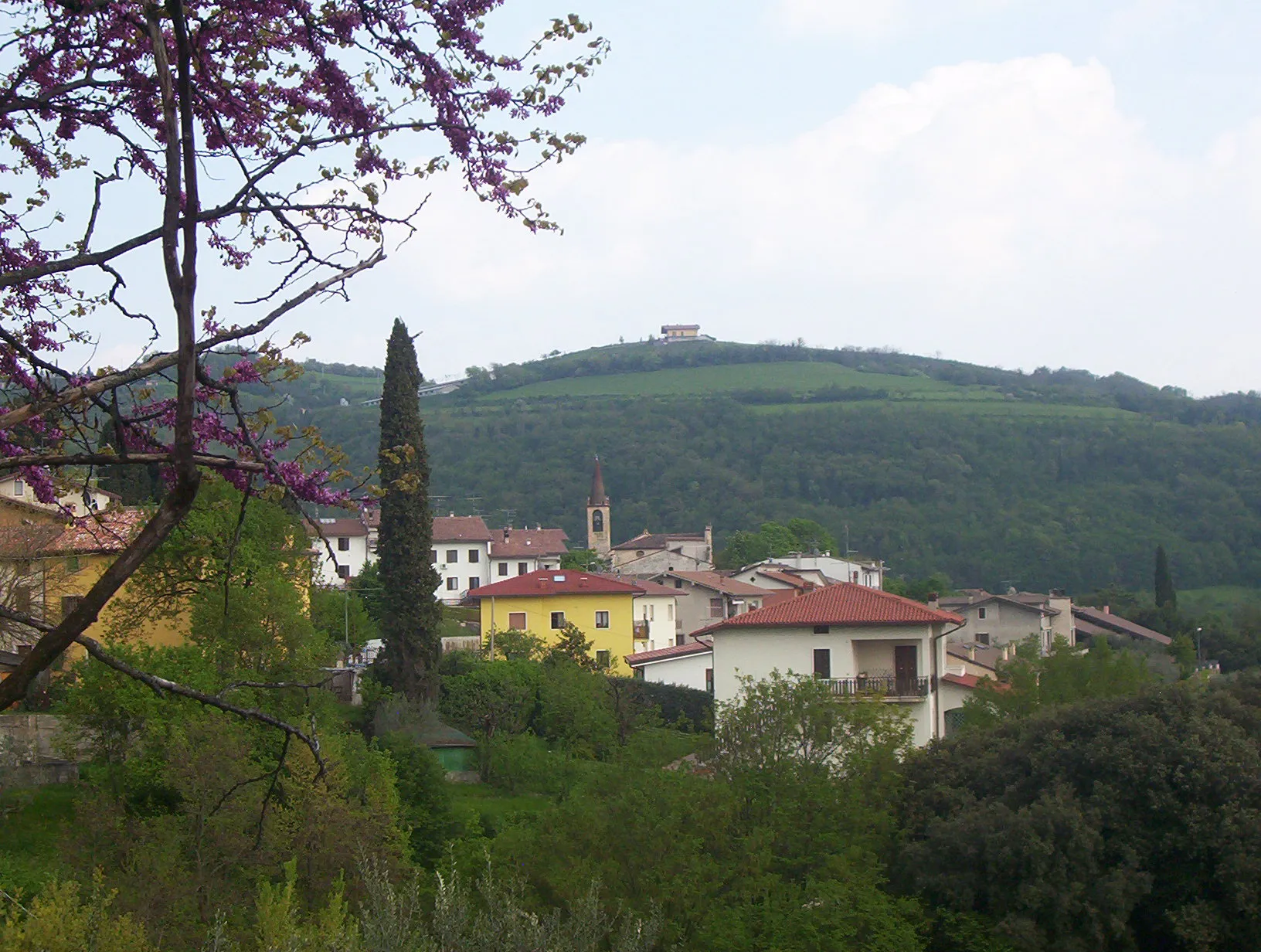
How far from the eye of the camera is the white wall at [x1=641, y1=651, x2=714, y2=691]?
52.6m

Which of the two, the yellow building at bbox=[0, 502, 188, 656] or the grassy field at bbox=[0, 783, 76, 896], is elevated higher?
the yellow building at bbox=[0, 502, 188, 656]

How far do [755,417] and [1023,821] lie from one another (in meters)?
129

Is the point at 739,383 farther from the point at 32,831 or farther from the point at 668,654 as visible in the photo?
the point at 32,831

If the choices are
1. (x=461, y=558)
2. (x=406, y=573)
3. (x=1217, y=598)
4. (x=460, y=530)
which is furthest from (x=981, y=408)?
(x=406, y=573)

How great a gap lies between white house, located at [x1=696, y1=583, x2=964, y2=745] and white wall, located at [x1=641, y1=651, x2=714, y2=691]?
1154 cm

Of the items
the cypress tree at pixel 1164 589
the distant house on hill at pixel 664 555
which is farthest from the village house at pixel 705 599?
the cypress tree at pixel 1164 589

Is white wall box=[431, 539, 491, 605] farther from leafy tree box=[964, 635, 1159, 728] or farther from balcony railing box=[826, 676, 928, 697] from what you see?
leafy tree box=[964, 635, 1159, 728]

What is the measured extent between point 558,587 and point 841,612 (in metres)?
22.3

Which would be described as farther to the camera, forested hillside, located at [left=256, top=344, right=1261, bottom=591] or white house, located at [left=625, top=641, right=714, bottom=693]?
forested hillside, located at [left=256, top=344, right=1261, bottom=591]

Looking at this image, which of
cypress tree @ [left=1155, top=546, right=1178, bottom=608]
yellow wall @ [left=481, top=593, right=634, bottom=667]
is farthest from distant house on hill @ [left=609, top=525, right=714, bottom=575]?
cypress tree @ [left=1155, top=546, right=1178, bottom=608]

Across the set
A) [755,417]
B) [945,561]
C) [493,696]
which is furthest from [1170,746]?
[755,417]

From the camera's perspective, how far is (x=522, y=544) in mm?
91375

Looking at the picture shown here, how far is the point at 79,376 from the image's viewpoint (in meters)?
5.91

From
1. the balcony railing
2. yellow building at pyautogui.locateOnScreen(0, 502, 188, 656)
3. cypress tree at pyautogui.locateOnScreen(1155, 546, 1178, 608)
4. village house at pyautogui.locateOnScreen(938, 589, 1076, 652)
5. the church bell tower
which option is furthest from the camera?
the church bell tower
